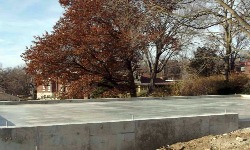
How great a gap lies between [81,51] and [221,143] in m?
15.9

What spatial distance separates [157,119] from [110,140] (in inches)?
51.2

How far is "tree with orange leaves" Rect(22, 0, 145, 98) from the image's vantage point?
22906 mm

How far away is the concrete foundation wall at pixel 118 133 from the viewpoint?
752 cm

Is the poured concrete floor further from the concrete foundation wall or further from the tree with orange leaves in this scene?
the tree with orange leaves

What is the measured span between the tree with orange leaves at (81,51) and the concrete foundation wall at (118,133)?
13317mm

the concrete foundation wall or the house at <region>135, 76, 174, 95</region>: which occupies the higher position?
the house at <region>135, 76, 174, 95</region>

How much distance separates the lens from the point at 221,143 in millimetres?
7664

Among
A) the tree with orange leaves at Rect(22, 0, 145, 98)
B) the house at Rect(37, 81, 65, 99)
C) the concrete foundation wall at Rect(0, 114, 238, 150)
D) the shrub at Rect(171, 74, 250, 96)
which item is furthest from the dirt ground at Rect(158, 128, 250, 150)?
the house at Rect(37, 81, 65, 99)

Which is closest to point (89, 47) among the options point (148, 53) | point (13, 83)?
point (148, 53)

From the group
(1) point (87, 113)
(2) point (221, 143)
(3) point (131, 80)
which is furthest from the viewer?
(3) point (131, 80)

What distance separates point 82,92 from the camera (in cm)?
2302

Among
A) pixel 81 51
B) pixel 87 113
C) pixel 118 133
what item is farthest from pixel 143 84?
pixel 118 133

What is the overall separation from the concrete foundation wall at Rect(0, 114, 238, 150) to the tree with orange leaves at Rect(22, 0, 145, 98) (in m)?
13.3

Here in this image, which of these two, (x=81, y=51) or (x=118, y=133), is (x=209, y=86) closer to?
(x=81, y=51)
